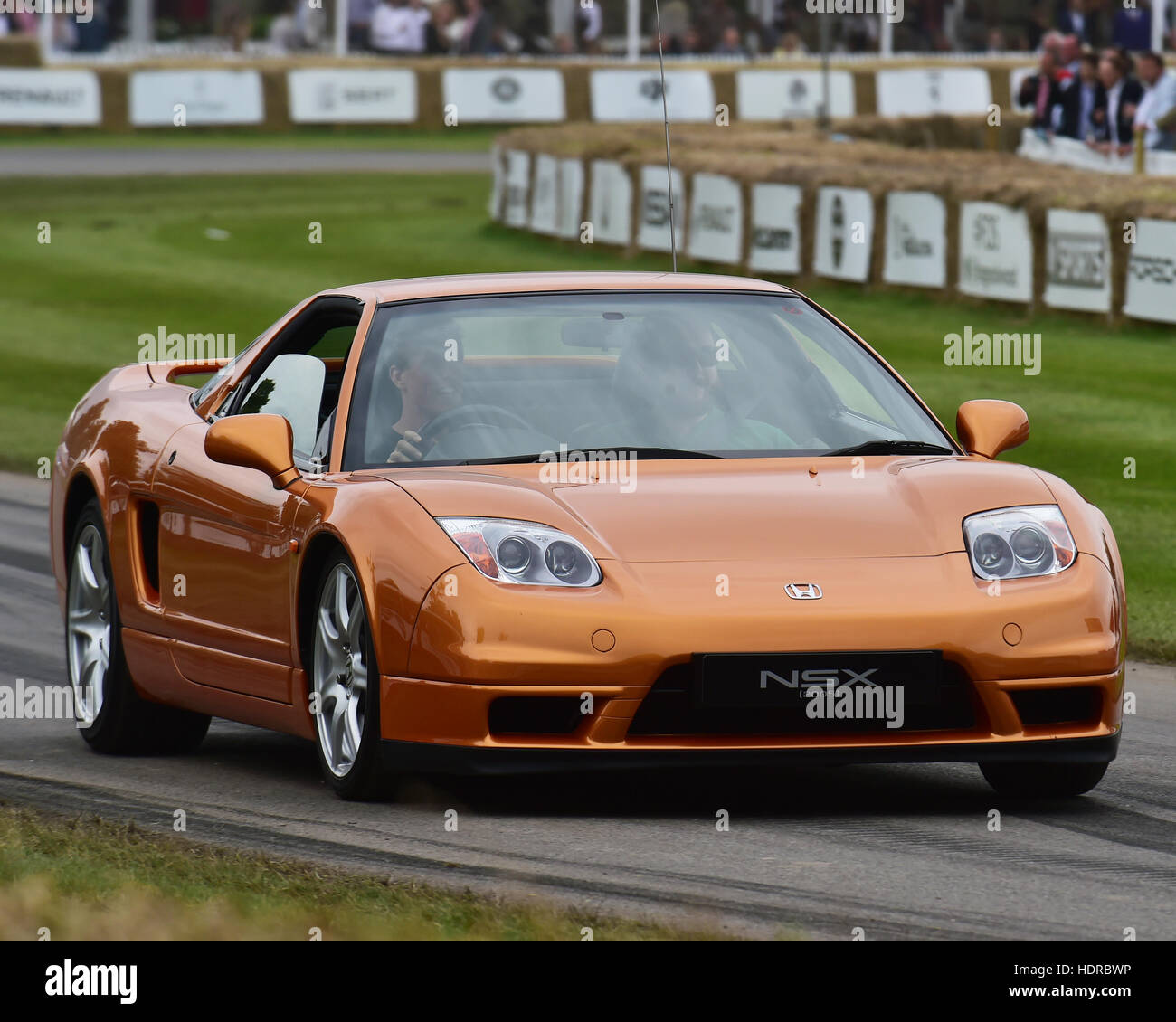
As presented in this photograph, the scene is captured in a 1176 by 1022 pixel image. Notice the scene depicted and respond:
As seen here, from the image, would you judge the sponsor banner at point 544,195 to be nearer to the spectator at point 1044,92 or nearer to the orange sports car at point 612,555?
the spectator at point 1044,92

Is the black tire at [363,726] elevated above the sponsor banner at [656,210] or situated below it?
above

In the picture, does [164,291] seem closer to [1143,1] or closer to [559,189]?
[559,189]

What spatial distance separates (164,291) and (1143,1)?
22.9 meters

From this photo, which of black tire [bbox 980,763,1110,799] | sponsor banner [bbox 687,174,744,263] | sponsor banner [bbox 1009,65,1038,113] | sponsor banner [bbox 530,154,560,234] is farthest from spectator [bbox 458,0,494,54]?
black tire [bbox 980,763,1110,799]

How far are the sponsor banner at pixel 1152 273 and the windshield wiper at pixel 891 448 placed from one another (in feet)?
41.7

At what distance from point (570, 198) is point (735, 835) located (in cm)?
2358

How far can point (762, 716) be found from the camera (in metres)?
6.71

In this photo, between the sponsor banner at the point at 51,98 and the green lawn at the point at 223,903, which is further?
the sponsor banner at the point at 51,98

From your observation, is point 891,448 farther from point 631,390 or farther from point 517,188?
point 517,188

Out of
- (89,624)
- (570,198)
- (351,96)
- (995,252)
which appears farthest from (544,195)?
(89,624)

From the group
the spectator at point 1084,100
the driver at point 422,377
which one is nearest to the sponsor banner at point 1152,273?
the spectator at point 1084,100

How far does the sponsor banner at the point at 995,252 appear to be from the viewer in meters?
22.0

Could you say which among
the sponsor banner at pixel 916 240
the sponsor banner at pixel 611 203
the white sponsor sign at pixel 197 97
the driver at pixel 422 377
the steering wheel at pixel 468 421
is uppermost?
the driver at pixel 422 377
